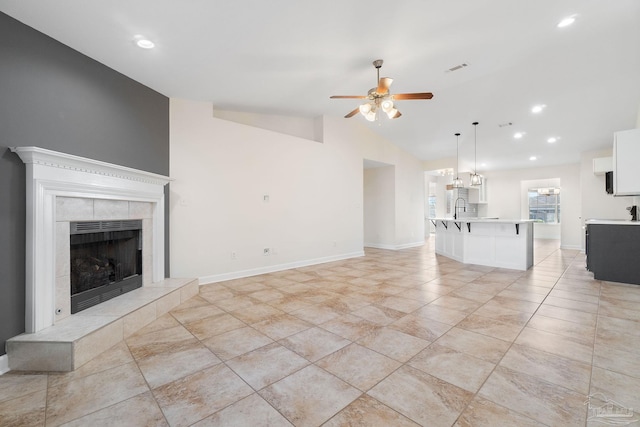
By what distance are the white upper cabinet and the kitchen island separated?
56.2 inches

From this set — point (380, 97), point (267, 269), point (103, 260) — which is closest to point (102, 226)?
point (103, 260)

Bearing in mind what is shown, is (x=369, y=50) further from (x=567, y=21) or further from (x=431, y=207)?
(x=431, y=207)

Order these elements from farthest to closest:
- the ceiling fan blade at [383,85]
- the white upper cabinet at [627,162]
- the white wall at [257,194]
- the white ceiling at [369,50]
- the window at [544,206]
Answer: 1. the window at [544,206]
2. the white wall at [257,194]
3. the white upper cabinet at [627,162]
4. the ceiling fan blade at [383,85]
5. the white ceiling at [369,50]

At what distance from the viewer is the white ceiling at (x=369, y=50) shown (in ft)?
8.48

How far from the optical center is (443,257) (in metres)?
6.98

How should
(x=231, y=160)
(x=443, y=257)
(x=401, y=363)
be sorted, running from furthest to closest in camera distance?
1. (x=443, y=257)
2. (x=231, y=160)
3. (x=401, y=363)

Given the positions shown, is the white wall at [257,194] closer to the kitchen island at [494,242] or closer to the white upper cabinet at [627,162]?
the kitchen island at [494,242]

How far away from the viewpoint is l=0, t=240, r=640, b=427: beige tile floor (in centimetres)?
157

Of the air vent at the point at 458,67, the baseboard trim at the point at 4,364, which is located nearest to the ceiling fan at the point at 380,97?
the air vent at the point at 458,67

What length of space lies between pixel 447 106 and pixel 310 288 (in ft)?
15.3

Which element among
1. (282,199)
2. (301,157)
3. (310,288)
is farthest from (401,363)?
(301,157)

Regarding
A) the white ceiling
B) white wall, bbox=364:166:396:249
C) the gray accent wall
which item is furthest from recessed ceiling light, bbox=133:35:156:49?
white wall, bbox=364:166:396:249

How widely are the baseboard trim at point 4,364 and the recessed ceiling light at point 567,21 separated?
647 cm

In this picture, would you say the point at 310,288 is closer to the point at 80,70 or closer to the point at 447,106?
the point at 80,70
